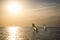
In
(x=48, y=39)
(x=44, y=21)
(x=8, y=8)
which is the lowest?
(x=48, y=39)

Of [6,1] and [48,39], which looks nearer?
[48,39]

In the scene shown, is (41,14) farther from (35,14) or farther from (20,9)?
(20,9)

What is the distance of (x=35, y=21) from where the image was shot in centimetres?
1339

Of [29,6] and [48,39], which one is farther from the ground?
[29,6]

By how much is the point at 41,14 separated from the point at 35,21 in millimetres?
550

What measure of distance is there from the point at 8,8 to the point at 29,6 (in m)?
1.24

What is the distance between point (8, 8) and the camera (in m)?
13.2

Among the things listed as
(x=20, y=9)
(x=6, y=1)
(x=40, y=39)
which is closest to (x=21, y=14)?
(x=20, y=9)

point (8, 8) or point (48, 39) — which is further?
point (8, 8)

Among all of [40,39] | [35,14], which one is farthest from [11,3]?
[40,39]

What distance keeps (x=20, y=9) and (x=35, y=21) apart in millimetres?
1140

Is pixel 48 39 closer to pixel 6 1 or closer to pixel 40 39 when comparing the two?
pixel 40 39

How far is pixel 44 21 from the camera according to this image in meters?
13.4

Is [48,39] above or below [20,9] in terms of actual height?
below
